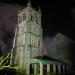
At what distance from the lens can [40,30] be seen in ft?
22.2

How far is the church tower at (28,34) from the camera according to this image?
6.57 meters

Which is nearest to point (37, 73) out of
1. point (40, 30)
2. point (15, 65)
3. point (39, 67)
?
point (39, 67)

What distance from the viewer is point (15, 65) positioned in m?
5.67

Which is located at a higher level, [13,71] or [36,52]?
[36,52]

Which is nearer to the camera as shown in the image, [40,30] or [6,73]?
[6,73]

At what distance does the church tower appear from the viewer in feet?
21.6

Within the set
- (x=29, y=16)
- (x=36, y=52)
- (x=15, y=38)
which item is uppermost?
(x=29, y=16)

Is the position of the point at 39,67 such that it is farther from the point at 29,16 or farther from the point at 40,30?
the point at 29,16

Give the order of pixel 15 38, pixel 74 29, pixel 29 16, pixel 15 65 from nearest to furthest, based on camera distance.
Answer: pixel 74 29
pixel 15 65
pixel 15 38
pixel 29 16

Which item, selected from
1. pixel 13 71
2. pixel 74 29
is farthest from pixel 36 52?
pixel 74 29

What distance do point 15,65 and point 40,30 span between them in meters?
1.71

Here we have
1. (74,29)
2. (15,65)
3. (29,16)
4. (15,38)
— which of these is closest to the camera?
(74,29)

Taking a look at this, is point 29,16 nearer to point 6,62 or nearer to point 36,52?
point 36,52

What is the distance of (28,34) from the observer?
6.93 m
